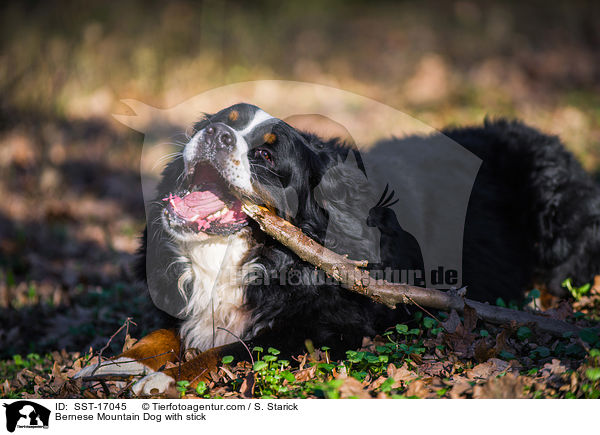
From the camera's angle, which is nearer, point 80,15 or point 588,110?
point 588,110

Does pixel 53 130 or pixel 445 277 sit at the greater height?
pixel 53 130

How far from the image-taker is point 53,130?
9102 millimetres

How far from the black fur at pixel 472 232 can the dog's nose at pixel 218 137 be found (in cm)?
17

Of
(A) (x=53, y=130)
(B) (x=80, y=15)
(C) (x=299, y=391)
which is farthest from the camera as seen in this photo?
(B) (x=80, y=15)

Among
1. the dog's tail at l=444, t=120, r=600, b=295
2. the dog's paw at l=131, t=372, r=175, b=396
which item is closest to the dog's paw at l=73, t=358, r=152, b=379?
the dog's paw at l=131, t=372, r=175, b=396

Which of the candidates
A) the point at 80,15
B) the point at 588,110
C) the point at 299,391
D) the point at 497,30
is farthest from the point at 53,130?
the point at 497,30

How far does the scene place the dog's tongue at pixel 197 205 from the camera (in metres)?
3.28

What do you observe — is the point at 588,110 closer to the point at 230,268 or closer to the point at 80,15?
the point at 230,268

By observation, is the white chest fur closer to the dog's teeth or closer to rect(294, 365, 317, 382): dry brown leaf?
the dog's teeth

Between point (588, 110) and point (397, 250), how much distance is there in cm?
770

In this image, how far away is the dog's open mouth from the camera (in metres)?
3.25

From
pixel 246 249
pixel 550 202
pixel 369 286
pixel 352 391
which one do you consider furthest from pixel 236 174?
pixel 550 202

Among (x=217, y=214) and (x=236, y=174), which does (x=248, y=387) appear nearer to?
(x=217, y=214)
